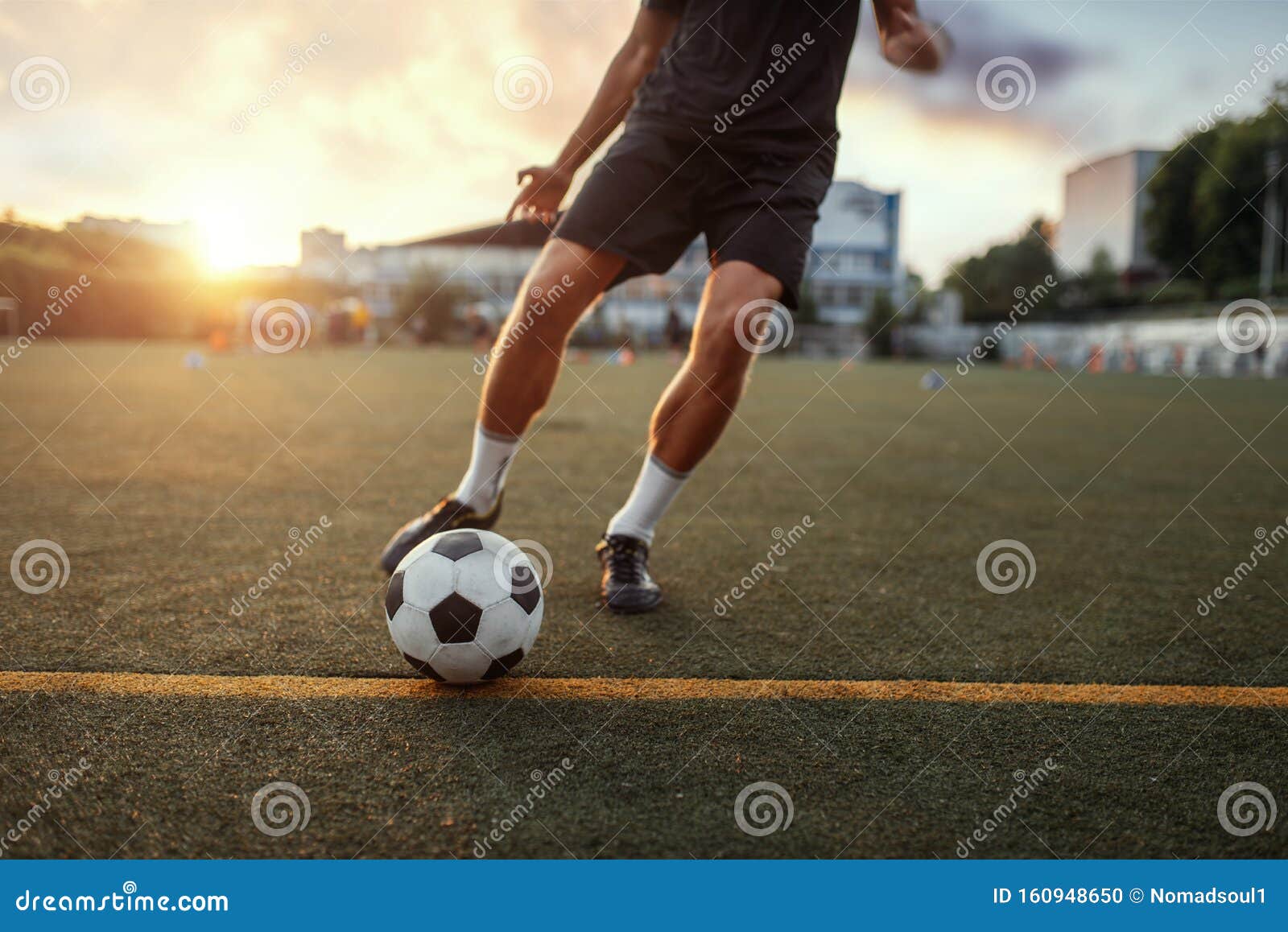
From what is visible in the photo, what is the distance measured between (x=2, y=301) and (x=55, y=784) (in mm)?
38876

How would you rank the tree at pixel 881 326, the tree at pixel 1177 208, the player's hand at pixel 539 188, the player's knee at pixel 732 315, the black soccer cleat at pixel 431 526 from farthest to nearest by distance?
1. the tree at pixel 1177 208
2. the tree at pixel 881 326
3. the player's hand at pixel 539 188
4. the black soccer cleat at pixel 431 526
5. the player's knee at pixel 732 315

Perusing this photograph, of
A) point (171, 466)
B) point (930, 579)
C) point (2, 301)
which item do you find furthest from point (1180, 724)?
point (2, 301)

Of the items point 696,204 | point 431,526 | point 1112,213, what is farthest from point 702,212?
point 1112,213

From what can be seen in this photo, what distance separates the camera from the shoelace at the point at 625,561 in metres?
2.59

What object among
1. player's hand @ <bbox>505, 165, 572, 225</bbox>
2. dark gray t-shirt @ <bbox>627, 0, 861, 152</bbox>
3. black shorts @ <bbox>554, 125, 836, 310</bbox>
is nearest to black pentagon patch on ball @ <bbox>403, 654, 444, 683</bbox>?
black shorts @ <bbox>554, 125, 836, 310</bbox>

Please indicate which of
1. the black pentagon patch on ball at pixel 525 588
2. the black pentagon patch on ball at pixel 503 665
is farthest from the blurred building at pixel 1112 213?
the black pentagon patch on ball at pixel 503 665

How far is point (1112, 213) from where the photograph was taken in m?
52.5

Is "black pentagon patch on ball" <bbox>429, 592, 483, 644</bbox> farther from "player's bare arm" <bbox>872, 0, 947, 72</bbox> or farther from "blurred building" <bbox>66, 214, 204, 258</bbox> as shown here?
"blurred building" <bbox>66, 214, 204, 258</bbox>

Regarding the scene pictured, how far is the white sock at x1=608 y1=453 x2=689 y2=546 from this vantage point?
2.65 meters

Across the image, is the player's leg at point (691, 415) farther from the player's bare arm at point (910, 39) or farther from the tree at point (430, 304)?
the tree at point (430, 304)

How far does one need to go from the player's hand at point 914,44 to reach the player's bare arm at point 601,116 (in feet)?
2.27

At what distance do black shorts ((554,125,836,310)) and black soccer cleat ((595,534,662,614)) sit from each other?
2.70ft

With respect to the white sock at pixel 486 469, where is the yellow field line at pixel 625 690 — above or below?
below

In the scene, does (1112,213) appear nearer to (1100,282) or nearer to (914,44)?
(1100,282)
